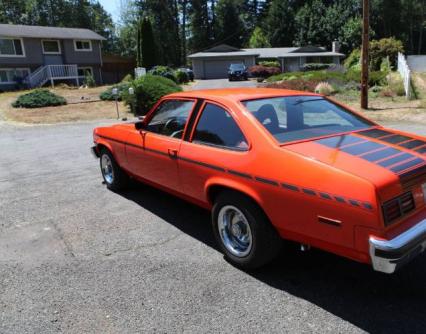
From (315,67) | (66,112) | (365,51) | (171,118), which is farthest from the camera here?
(315,67)

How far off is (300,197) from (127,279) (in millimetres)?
1713

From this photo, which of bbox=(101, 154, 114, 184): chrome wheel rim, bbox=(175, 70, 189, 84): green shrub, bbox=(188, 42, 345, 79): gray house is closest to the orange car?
bbox=(101, 154, 114, 184): chrome wheel rim

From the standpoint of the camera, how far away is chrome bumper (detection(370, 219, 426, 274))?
8.32ft

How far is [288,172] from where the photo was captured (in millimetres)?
2988

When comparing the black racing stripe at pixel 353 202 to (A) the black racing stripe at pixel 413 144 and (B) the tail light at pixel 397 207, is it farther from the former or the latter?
(A) the black racing stripe at pixel 413 144

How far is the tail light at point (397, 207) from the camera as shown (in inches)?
103

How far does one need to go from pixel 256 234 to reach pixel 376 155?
1.13 metres

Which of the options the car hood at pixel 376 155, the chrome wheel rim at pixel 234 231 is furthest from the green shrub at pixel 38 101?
the car hood at pixel 376 155

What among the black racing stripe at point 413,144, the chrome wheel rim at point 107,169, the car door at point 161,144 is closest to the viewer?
the black racing stripe at point 413,144

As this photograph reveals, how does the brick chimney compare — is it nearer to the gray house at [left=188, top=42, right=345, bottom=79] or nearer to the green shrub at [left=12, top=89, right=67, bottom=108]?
the gray house at [left=188, top=42, right=345, bottom=79]

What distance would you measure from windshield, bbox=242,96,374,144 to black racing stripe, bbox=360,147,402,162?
22.1 inches

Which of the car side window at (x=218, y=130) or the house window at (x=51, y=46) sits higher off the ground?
the house window at (x=51, y=46)

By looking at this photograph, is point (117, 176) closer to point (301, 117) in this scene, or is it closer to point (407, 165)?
point (301, 117)

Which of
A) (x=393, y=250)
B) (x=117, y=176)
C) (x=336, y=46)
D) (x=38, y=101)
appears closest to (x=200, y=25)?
(x=336, y=46)
